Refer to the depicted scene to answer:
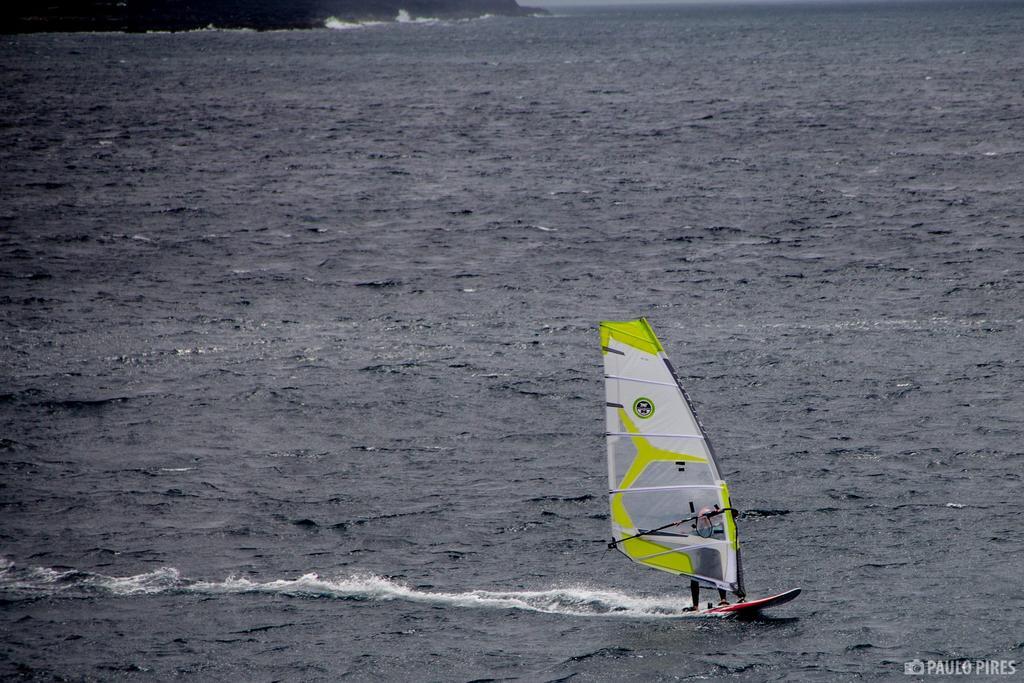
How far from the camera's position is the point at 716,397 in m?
47.9

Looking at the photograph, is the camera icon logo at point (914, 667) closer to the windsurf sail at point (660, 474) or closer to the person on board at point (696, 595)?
the windsurf sail at point (660, 474)

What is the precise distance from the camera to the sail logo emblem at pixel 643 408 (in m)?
29.1

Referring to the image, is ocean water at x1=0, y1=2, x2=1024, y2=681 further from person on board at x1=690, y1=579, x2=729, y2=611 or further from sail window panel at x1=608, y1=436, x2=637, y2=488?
sail window panel at x1=608, y1=436, x2=637, y2=488

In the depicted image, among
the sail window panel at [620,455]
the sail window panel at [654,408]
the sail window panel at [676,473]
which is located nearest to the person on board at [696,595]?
the sail window panel at [676,473]

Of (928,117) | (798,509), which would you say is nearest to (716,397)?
(798,509)

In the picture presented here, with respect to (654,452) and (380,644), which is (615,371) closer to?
(654,452)

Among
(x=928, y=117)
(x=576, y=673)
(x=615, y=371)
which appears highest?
(x=928, y=117)

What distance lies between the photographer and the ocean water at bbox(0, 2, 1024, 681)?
101ft

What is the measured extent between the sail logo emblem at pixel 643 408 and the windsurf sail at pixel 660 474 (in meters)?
0.03

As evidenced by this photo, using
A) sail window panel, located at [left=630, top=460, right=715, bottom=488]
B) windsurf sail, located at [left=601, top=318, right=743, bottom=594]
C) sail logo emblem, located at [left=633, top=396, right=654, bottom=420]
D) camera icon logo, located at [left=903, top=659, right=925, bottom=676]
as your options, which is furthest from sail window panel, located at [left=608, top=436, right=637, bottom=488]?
camera icon logo, located at [left=903, top=659, right=925, bottom=676]

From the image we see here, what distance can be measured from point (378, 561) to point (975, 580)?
17.7m

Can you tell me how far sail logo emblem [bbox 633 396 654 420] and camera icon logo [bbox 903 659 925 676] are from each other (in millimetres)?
9090

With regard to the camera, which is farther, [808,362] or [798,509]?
[808,362]

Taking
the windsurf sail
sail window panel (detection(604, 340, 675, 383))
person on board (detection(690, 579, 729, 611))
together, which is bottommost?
person on board (detection(690, 579, 729, 611))
